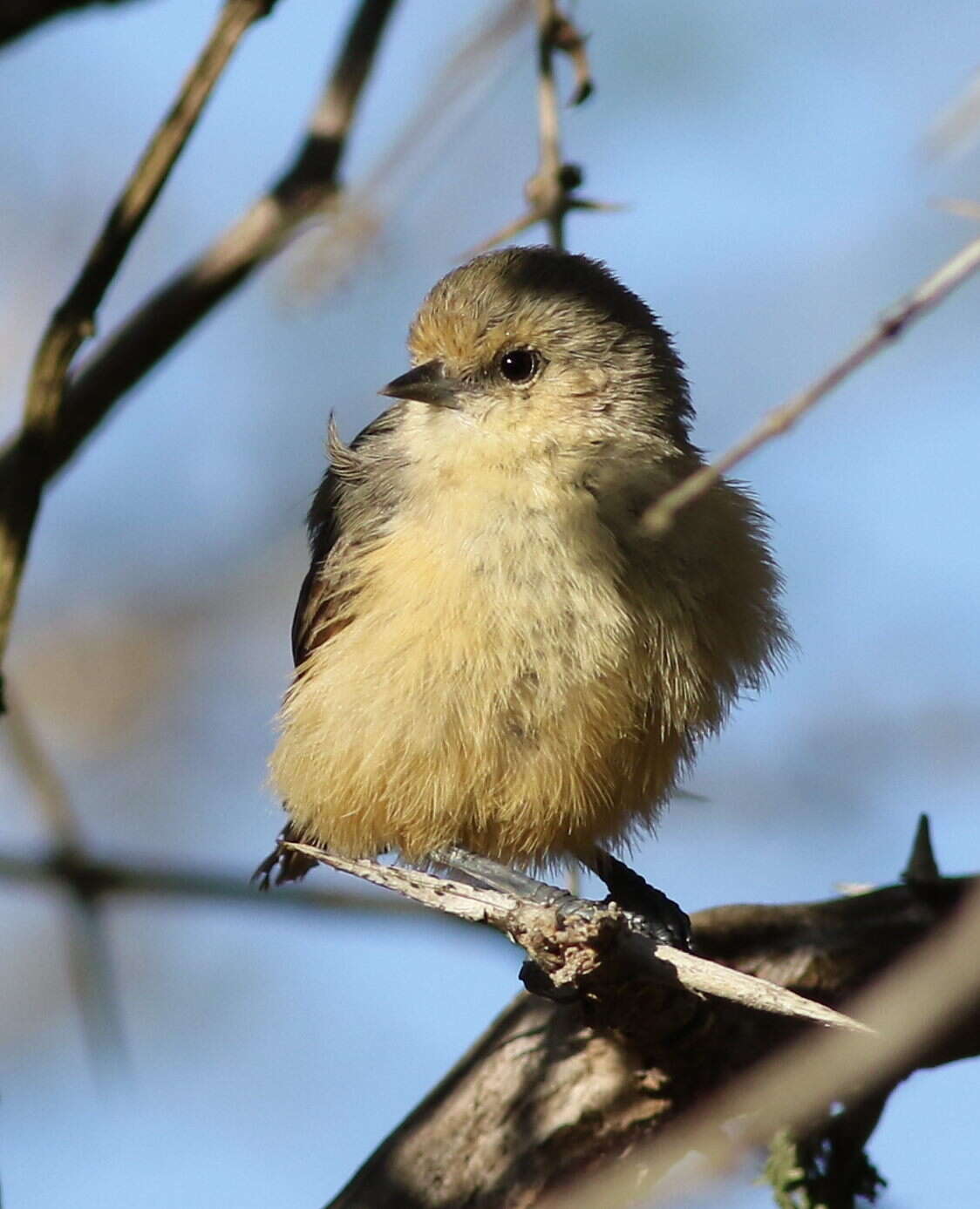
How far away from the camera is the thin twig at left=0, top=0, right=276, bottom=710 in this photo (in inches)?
156

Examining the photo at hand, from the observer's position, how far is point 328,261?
Answer: 5219 mm

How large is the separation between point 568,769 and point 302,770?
928 millimetres

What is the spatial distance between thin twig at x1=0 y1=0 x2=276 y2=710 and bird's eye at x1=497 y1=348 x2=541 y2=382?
148 cm

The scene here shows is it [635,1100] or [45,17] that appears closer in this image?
[45,17]

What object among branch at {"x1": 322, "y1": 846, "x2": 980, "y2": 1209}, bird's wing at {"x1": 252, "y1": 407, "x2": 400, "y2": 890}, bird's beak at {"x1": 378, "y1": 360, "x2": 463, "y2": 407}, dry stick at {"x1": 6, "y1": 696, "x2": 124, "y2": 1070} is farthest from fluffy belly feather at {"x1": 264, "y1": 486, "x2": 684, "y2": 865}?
dry stick at {"x1": 6, "y1": 696, "x2": 124, "y2": 1070}

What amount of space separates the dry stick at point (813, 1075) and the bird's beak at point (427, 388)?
86.1 inches

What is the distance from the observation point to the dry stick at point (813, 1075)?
8.95 ft

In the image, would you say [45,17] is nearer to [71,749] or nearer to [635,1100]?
[635,1100]

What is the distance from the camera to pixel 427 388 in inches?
209

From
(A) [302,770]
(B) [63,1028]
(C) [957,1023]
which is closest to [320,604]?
(A) [302,770]

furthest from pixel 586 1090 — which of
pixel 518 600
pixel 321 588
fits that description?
pixel 321 588

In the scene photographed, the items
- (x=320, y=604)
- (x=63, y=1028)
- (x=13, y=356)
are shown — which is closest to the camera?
(x=320, y=604)

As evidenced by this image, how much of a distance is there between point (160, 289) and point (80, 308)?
2.45 ft

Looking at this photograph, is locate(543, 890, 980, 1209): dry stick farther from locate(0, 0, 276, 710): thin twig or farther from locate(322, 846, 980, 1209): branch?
locate(0, 0, 276, 710): thin twig
